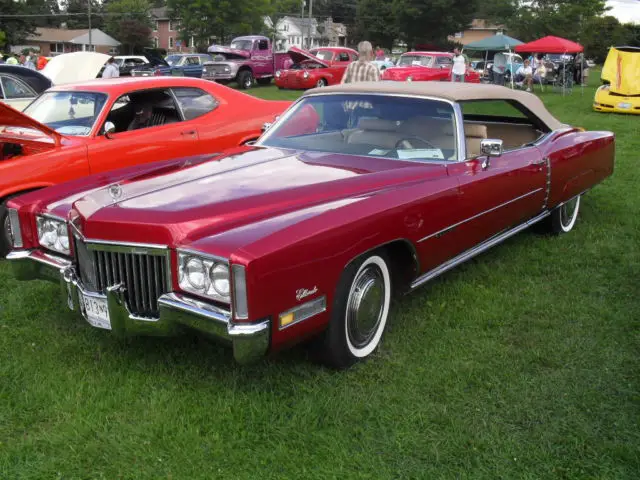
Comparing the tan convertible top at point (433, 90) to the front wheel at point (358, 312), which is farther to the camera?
the tan convertible top at point (433, 90)

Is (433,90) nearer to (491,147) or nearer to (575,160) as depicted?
(491,147)

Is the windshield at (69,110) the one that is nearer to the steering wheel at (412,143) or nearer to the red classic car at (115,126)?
the red classic car at (115,126)

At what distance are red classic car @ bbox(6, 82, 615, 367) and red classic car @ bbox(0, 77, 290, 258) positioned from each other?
1.27 m

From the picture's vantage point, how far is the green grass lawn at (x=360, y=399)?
8.50ft

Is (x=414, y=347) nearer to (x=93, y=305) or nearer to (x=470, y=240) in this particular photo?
(x=470, y=240)

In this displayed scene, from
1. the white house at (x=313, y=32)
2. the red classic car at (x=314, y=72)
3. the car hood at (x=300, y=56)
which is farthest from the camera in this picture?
the white house at (x=313, y=32)

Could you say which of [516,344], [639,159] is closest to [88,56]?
[639,159]

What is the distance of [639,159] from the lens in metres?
9.16

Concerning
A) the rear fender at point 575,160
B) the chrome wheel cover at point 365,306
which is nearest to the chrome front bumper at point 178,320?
the chrome wheel cover at point 365,306

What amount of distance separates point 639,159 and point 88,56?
9.10 m

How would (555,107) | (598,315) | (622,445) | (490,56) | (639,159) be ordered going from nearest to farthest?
(622,445) < (598,315) < (639,159) < (555,107) < (490,56)

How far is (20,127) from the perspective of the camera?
18.1 ft

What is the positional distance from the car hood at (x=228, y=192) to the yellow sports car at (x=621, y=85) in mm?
12867

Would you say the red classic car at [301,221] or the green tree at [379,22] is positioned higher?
the green tree at [379,22]
